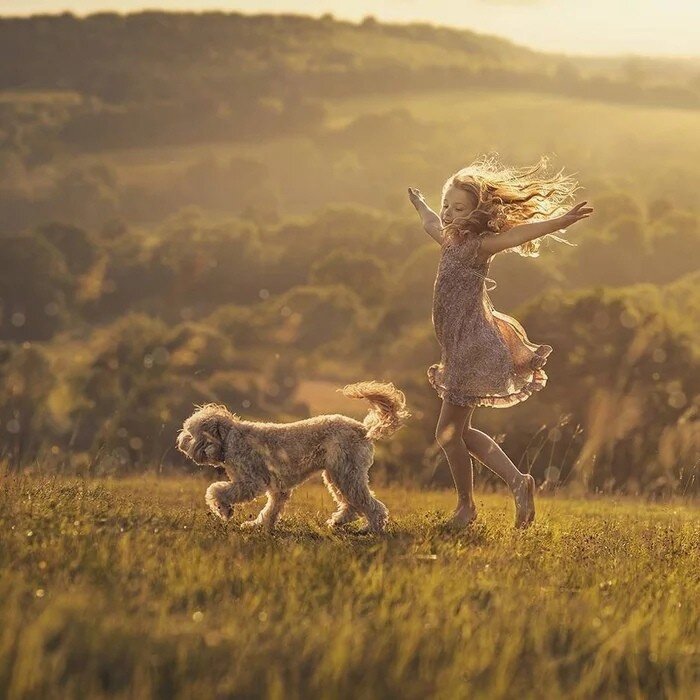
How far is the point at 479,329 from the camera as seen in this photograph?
796 centimetres

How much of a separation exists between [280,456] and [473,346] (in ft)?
5.38

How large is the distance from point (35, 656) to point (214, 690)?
61cm

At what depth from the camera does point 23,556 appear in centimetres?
550

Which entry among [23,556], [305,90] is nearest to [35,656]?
[23,556]

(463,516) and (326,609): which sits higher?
(326,609)

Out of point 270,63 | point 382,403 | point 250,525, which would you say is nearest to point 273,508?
point 250,525

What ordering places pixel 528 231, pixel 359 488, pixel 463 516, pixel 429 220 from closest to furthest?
pixel 359 488
pixel 528 231
pixel 463 516
pixel 429 220

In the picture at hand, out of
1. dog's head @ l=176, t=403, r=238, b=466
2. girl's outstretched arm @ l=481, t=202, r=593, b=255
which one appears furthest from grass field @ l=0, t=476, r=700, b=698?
girl's outstretched arm @ l=481, t=202, r=593, b=255

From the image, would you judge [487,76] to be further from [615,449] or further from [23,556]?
[23,556]

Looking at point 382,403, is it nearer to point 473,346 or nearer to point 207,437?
point 473,346

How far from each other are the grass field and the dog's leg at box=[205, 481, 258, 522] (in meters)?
0.17

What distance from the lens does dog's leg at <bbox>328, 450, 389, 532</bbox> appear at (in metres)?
Result: 7.19

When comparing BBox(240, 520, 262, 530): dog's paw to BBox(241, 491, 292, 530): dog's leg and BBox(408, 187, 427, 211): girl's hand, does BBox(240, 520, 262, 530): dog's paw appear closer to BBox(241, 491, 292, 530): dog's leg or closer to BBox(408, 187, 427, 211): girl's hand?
BBox(241, 491, 292, 530): dog's leg

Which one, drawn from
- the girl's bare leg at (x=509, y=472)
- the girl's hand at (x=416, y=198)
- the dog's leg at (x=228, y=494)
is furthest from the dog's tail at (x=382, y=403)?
the girl's hand at (x=416, y=198)
